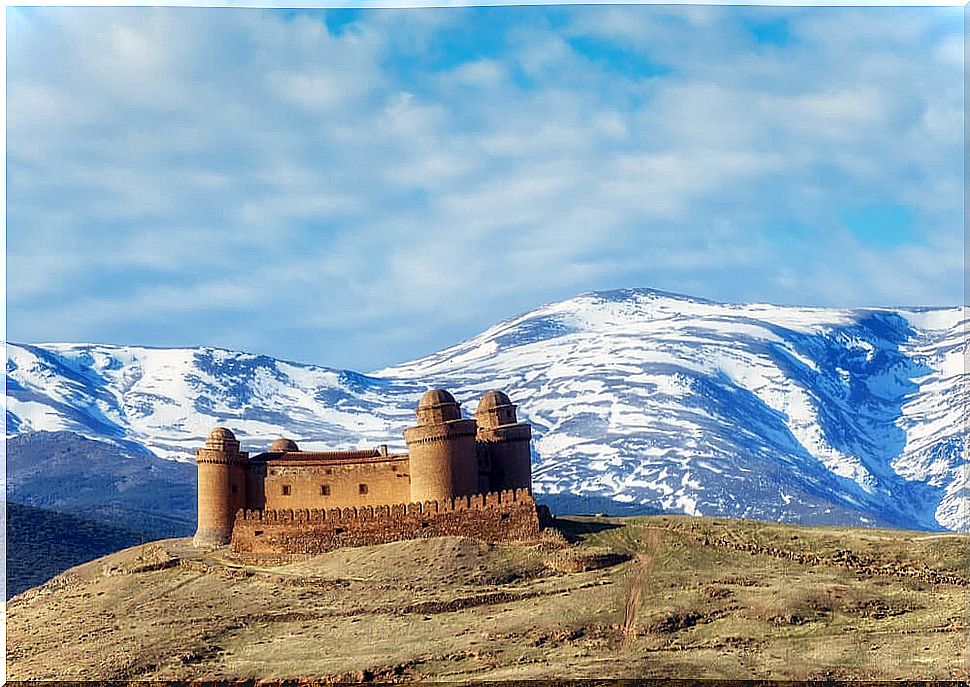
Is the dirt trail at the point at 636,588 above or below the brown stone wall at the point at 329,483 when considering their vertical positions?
below

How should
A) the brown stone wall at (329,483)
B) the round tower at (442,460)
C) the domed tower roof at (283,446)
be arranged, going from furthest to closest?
1. the domed tower roof at (283,446)
2. the brown stone wall at (329,483)
3. the round tower at (442,460)

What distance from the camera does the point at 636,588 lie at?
5728 cm

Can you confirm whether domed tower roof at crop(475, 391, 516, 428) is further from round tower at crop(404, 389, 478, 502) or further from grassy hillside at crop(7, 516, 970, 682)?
grassy hillside at crop(7, 516, 970, 682)

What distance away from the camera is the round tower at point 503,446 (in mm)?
71688

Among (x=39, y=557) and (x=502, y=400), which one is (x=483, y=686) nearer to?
(x=502, y=400)

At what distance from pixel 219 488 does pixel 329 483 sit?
18.9 ft

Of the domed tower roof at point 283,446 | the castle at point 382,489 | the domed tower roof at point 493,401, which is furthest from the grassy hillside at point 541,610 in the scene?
the domed tower roof at point 283,446

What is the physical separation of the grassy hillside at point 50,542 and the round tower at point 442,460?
2893 cm

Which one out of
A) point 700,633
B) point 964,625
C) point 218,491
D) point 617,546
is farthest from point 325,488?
point 964,625

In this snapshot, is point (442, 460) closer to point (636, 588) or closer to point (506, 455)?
point (506, 455)

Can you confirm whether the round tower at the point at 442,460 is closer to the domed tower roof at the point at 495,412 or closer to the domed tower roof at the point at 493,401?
the domed tower roof at the point at 495,412

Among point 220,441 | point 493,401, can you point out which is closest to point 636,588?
point 493,401

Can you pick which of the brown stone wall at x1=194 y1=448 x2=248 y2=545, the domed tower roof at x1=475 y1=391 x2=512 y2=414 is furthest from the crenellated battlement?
the domed tower roof at x1=475 y1=391 x2=512 y2=414

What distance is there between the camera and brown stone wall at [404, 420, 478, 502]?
66062 mm
